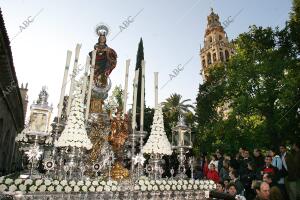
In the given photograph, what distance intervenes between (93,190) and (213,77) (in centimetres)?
2404

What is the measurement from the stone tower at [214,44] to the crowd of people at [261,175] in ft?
169

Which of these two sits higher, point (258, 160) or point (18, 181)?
point (258, 160)

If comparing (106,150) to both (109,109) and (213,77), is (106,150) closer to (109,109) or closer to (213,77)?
(109,109)

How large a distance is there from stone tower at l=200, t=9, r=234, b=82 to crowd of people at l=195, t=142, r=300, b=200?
2029 inches

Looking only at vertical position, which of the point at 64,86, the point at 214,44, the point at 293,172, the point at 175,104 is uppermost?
the point at 214,44

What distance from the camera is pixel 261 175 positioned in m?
9.42

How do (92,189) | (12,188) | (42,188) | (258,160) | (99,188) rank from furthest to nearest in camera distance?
(258,160), (99,188), (92,189), (42,188), (12,188)

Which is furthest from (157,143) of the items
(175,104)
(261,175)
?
(175,104)

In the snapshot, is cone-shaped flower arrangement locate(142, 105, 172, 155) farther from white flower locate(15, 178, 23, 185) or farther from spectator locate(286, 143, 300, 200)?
white flower locate(15, 178, 23, 185)

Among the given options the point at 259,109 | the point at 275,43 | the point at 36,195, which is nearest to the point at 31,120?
the point at 36,195

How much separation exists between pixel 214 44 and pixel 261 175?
187 ft

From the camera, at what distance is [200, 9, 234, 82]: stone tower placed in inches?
2467

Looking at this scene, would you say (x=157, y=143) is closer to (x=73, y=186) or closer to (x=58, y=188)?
(x=73, y=186)

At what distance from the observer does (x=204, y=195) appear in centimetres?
992
